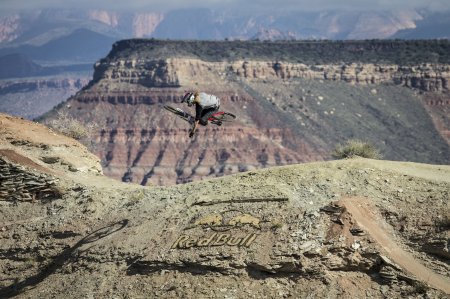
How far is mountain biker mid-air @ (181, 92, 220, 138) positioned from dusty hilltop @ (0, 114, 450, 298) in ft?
7.52

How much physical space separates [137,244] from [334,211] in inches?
245

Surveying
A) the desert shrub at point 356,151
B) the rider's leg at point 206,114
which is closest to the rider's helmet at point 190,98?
the rider's leg at point 206,114

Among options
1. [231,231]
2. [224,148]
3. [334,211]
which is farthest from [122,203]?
[224,148]

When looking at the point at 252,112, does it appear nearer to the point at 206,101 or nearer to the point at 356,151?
the point at 356,151

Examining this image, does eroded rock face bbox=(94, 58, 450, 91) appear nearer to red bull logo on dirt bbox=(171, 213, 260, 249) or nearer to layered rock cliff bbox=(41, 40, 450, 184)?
layered rock cliff bbox=(41, 40, 450, 184)

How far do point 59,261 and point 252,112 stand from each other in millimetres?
155806

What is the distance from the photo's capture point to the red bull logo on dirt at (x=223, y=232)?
27.7 m

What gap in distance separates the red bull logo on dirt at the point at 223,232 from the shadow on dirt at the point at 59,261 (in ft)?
10.9

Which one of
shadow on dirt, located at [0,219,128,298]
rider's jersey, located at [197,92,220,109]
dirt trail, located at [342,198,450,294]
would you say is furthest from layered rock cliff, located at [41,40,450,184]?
dirt trail, located at [342,198,450,294]

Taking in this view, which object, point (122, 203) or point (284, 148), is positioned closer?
point (122, 203)

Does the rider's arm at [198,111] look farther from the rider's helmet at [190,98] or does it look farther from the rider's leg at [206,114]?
the rider's helmet at [190,98]

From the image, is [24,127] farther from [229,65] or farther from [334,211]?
[229,65]

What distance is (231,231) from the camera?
2820 cm

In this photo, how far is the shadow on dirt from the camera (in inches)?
1224
